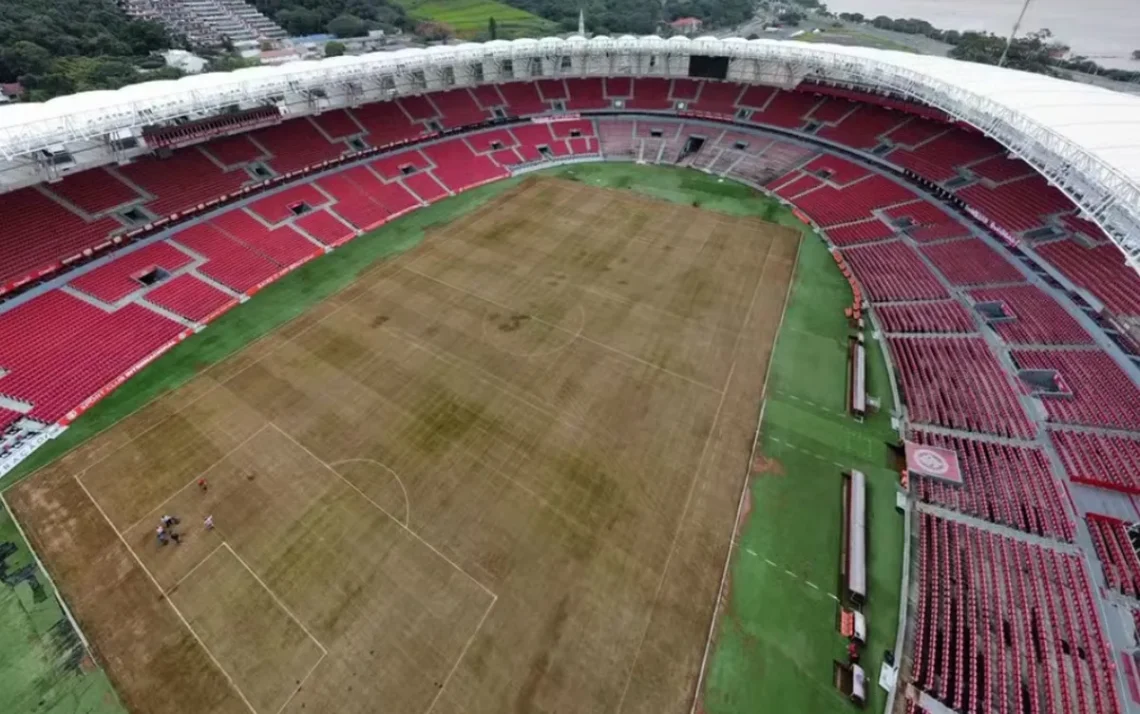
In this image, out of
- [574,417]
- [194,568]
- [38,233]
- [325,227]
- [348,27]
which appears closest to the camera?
[194,568]

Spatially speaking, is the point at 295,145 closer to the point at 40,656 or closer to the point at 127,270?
the point at 127,270

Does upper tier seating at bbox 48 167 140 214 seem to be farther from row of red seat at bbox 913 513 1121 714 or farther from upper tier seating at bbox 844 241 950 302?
upper tier seating at bbox 844 241 950 302

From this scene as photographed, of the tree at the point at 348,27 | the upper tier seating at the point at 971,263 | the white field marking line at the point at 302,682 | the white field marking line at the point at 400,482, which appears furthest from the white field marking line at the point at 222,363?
the tree at the point at 348,27

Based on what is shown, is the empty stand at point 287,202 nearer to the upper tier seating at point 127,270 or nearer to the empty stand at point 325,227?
the empty stand at point 325,227

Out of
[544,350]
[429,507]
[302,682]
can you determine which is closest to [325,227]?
[544,350]

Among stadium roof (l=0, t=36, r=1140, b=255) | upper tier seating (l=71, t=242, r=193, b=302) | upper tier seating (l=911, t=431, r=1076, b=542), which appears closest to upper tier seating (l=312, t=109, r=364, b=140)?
stadium roof (l=0, t=36, r=1140, b=255)

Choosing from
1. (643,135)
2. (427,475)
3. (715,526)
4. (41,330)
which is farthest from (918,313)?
(41,330)
